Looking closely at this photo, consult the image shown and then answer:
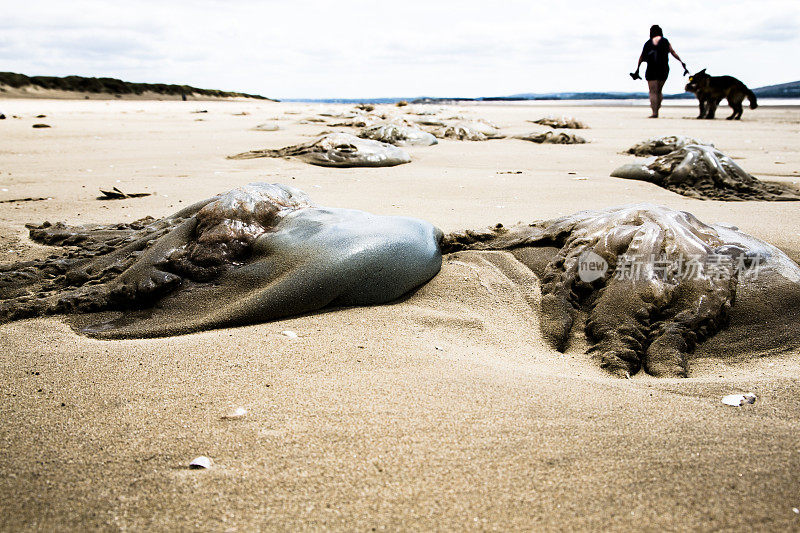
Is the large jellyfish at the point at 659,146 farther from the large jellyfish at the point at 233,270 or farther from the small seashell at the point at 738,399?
the small seashell at the point at 738,399

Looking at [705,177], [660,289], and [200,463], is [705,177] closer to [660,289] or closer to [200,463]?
[660,289]

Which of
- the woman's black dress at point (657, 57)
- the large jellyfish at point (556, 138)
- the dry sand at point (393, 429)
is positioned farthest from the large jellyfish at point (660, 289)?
the woman's black dress at point (657, 57)

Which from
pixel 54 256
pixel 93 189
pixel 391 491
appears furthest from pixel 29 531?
pixel 93 189

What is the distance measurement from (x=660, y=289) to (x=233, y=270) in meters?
1.74

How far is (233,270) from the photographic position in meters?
2.45

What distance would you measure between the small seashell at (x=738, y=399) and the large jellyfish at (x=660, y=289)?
0.23 metres

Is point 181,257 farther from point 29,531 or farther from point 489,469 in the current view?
point 489,469

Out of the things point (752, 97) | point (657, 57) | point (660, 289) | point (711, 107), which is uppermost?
point (657, 57)

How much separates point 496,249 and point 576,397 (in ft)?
4.32

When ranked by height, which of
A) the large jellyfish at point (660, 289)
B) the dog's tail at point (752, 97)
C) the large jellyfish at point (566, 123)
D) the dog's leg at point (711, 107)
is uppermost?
the dog's tail at point (752, 97)

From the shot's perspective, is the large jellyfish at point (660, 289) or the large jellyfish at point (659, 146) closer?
the large jellyfish at point (660, 289)

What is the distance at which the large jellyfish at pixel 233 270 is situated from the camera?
227 cm

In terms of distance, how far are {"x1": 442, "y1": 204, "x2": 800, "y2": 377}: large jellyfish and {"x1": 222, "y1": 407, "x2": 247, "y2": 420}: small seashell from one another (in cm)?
118

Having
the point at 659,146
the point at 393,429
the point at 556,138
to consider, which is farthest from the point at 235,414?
the point at 556,138
